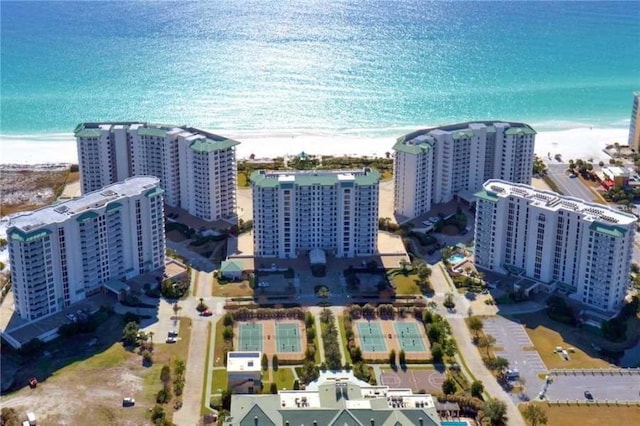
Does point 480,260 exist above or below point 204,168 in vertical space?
below

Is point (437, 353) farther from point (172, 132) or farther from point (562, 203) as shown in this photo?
point (172, 132)

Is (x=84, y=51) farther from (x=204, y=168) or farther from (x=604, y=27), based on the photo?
(x=604, y=27)

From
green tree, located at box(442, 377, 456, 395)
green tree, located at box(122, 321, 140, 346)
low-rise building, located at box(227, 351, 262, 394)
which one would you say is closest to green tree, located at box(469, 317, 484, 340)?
green tree, located at box(442, 377, 456, 395)

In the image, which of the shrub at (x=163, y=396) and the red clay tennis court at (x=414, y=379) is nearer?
the shrub at (x=163, y=396)

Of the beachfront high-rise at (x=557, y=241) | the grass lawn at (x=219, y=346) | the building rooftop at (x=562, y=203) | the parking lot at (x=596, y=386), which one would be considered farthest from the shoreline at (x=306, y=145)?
the parking lot at (x=596, y=386)

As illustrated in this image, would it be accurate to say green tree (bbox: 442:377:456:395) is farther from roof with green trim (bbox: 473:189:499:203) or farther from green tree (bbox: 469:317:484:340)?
roof with green trim (bbox: 473:189:499:203)

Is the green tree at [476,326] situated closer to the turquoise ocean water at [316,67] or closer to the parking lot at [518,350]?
the parking lot at [518,350]

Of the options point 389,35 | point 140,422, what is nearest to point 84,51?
point 389,35
